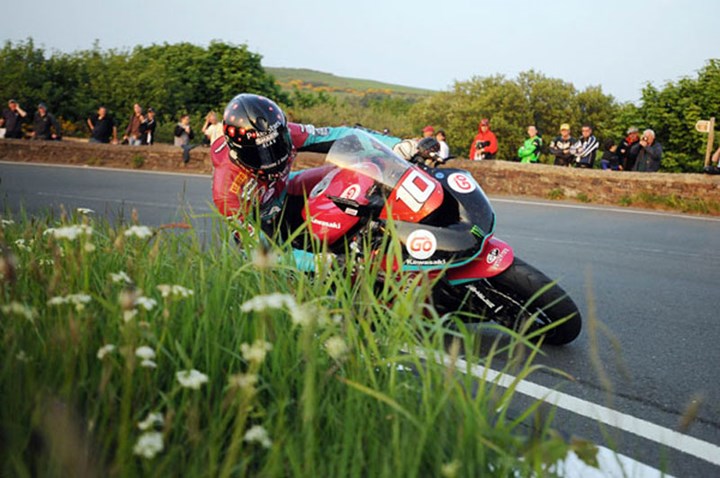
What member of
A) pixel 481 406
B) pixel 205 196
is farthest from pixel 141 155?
pixel 481 406

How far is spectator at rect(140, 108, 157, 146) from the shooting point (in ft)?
76.9

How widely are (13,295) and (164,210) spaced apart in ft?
37.0

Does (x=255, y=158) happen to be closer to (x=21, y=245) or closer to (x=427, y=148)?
(x=427, y=148)

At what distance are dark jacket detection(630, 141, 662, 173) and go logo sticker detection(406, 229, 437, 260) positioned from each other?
13.1 metres

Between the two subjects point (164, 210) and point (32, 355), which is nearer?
point (32, 355)

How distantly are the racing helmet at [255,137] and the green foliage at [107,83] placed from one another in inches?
1298

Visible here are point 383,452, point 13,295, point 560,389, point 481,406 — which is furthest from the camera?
point 560,389

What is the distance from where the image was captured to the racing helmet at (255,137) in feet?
17.2

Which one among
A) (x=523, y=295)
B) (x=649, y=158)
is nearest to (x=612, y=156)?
(x=649, y=158)

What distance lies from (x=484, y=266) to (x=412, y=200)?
0.58m

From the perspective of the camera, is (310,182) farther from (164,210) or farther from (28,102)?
(28,102)

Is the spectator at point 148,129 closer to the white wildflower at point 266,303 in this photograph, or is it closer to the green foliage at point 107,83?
the green foliage at point 107,83

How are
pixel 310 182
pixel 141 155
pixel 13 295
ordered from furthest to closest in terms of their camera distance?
pixel 141 155, pixel 310 182, pixel 13 295

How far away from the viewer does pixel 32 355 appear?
261 centimetres
